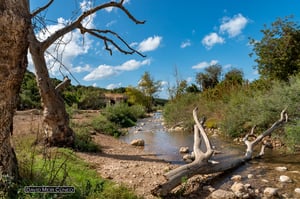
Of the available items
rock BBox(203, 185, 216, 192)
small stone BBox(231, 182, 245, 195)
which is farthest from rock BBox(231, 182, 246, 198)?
rock BBox(203, 185, 216, 192)

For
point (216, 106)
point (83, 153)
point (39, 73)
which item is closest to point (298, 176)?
point (83, 153)

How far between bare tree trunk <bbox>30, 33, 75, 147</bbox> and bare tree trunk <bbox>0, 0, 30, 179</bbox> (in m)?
3.38

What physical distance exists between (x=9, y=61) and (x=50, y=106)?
3.76 meters

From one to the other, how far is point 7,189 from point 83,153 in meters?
3.67

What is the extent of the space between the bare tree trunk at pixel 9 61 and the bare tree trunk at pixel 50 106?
3382 mm

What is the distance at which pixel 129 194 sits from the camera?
120 inches

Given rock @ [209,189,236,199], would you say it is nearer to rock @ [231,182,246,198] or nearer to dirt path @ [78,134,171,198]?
rock @ [231,182,246,198]

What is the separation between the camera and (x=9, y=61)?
2.31 m

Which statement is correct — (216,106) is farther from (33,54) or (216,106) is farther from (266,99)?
(33,54)

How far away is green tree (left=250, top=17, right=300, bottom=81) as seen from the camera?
1163 centimetres

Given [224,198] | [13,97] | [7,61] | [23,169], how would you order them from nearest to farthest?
[7,61]
[13,97]
[23,169]
[224,198]

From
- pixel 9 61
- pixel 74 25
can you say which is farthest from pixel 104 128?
pixel 9 61

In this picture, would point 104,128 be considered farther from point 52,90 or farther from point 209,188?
point 209,188

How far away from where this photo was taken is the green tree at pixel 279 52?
11633 mm
